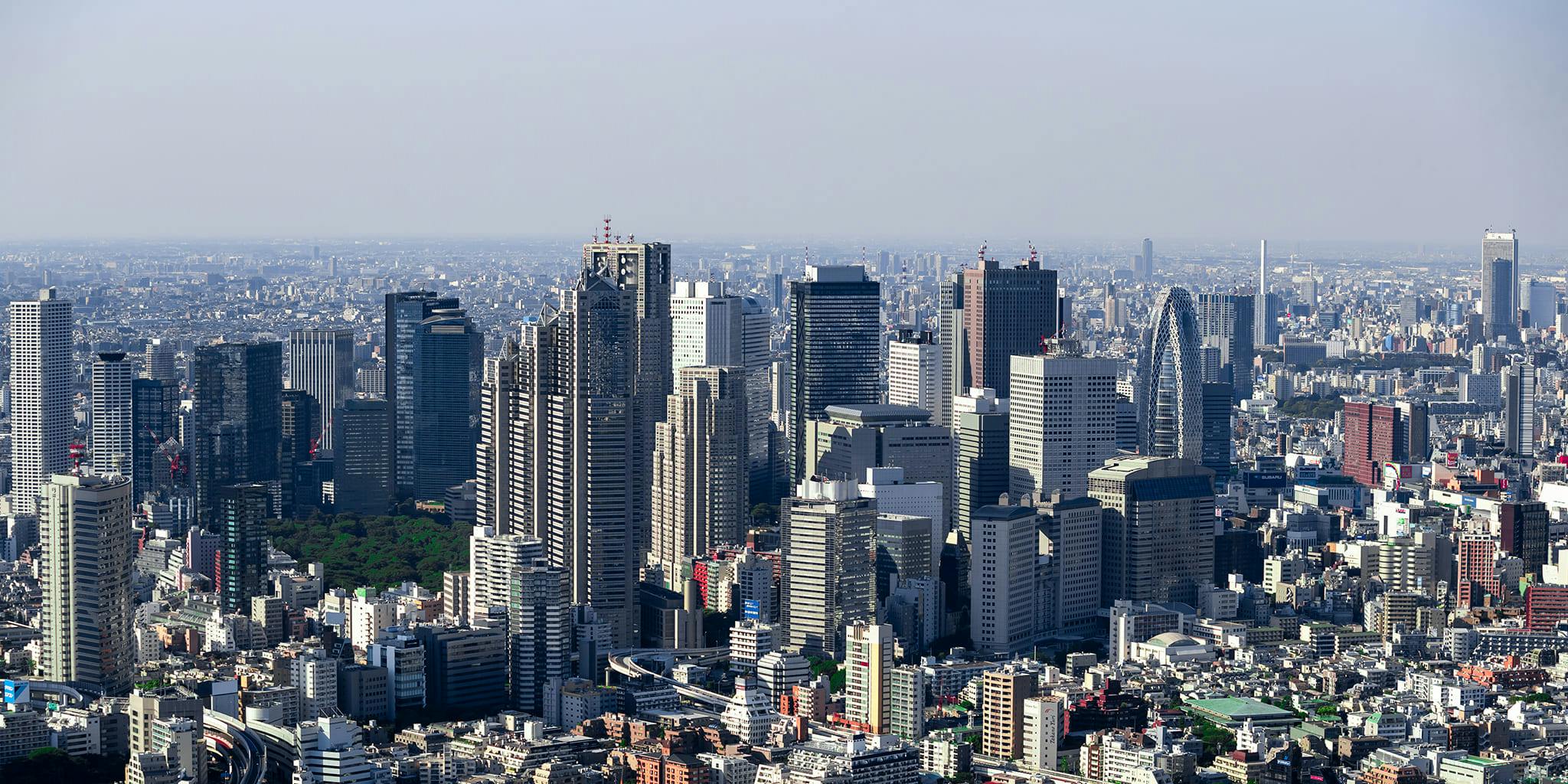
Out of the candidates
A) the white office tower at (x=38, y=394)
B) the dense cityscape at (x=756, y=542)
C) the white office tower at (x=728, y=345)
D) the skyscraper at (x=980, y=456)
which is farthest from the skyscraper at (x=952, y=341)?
the white office tower at (x=38, y=394)

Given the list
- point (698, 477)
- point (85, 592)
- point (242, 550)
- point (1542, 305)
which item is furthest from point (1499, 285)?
point (85, 592)

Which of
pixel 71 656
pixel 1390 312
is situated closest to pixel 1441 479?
pixel 71 656

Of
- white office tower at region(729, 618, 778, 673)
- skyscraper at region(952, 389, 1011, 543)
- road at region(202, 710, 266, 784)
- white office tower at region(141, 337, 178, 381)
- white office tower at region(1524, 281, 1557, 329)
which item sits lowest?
road at region(202, 710, 266, 784)

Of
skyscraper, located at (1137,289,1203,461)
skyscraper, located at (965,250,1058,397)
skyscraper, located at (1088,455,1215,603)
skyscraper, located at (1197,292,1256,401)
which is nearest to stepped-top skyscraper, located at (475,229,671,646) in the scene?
skyscraper, located at (1088,455,1215,603)

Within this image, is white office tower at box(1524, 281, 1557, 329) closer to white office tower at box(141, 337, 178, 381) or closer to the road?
white office tower at box(141, 337, 178, 381)

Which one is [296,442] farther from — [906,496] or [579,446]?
[906,496]

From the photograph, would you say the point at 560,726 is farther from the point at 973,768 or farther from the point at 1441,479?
the point at 1441,479
